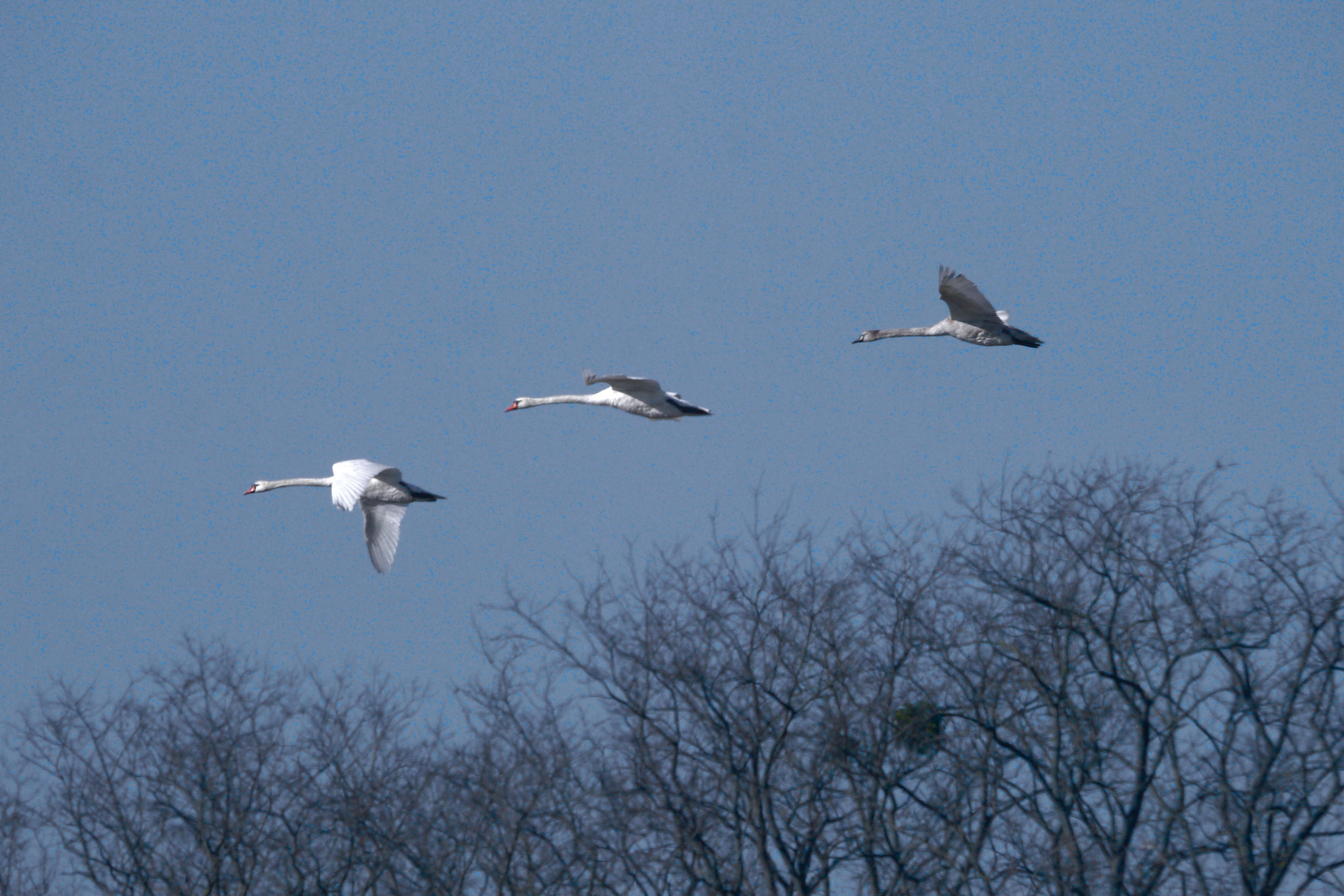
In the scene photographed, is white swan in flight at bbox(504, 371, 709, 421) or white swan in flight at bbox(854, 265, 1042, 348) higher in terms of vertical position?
white swan in flight at bbox(854, 265, 1042, 348)

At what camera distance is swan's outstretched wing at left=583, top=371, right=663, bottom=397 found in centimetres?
1804

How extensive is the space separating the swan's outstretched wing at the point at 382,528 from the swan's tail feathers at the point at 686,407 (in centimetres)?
408

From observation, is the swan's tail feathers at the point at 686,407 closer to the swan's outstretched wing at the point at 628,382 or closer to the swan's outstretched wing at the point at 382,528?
the swan's outstretched wing at the point at 628,382

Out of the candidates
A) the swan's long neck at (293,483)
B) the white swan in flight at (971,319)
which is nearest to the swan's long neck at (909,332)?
the white swan in flight at (971,319)

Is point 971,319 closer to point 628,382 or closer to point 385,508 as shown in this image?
point 628,382

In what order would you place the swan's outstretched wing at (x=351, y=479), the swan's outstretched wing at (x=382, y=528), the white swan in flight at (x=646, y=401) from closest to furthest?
the swan's outstretched wing at (x=351, y=479)
the white swan in flight at (x=646, y=401)
the swan's outstretched wing at (x=382, y=528)

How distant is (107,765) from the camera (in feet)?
80.2

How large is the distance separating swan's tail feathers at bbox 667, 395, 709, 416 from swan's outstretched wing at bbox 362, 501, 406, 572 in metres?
4.08

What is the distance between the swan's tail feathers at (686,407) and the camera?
65.3ft

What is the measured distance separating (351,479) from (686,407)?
4311 millimetres

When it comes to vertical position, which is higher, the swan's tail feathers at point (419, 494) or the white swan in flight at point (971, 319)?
the white swan in flight at point (971, 319)

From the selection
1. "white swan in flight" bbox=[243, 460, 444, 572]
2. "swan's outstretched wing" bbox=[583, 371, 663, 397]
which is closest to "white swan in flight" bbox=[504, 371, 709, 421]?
"swan's outstretched wing" bbox=[583, 371, 663, 397]

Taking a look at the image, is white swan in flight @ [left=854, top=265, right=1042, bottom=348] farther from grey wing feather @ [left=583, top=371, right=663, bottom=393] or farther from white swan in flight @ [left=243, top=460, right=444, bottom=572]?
white swan in flight @ [left=243, top=460, right=444, bottom=572]

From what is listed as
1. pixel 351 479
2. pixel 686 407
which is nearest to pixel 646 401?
pixel 686 407
